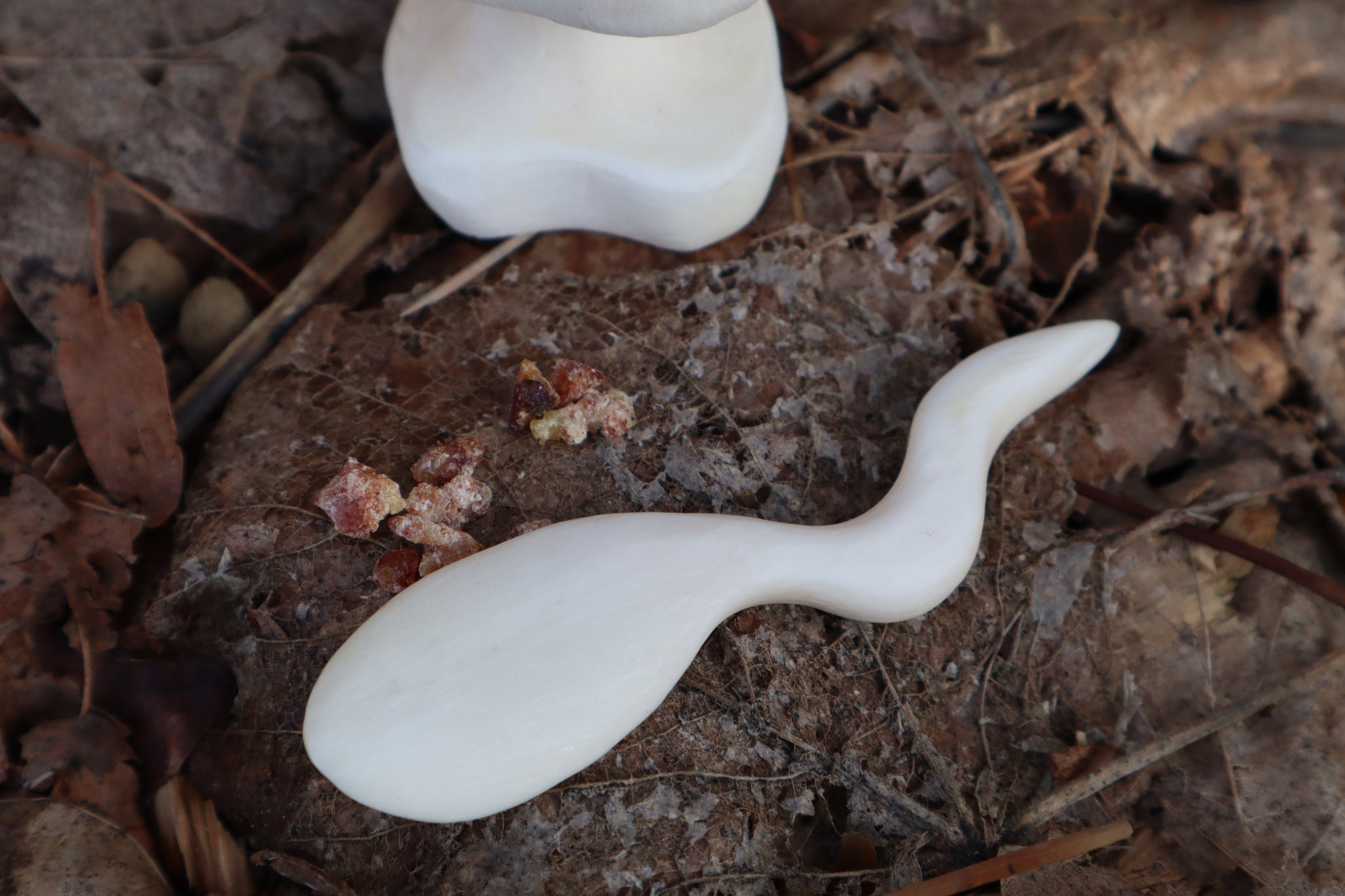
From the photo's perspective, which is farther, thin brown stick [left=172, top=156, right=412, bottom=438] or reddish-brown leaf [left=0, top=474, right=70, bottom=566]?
thin brown stick [left=172, top=156, right=412, bottom=438]

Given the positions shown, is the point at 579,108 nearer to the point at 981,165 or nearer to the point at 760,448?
the point at 760,448

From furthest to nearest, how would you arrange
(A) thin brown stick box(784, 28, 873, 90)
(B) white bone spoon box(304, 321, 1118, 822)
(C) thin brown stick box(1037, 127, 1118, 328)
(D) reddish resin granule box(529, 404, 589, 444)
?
(A) thin brown stick box(784, 28, 873, 90) < (C) thin brown stick box(1037, 127, 1118, 328) < (D) reddish resin granule box(529, 404, 589, 444) < (B) white bone spoon box(304, 321, 1118, 822)

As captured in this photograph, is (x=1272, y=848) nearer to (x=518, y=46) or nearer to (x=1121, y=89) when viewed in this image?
(x=1121, y=89)

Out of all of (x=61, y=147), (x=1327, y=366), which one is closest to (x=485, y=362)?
(x=61, y=147)

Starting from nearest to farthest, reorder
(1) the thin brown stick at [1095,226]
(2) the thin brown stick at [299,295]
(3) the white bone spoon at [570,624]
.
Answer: (3) the white bone spoon at [570,624] < (2) the thin brown stick at [299,295] < (1) the thin brown stick at [1095,226]

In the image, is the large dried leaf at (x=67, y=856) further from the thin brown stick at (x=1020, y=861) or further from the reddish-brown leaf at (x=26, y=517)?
the thin brown stick at (x=1020, y=861)

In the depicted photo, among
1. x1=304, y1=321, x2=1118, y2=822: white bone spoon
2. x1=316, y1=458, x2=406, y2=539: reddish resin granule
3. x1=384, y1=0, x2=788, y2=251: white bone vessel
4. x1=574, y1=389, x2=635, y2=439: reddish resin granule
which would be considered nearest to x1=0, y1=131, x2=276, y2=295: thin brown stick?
x1=384, y1=0, x2=788, y2=251: white bone vessel

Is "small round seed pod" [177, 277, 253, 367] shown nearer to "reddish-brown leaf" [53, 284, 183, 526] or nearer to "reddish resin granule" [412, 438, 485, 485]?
"reddish-brown leaf" [53, 284, 183, 526]

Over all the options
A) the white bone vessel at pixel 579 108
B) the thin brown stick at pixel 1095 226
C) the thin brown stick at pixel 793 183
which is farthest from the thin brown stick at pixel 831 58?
the thin brown stick at pixel 1095 226
